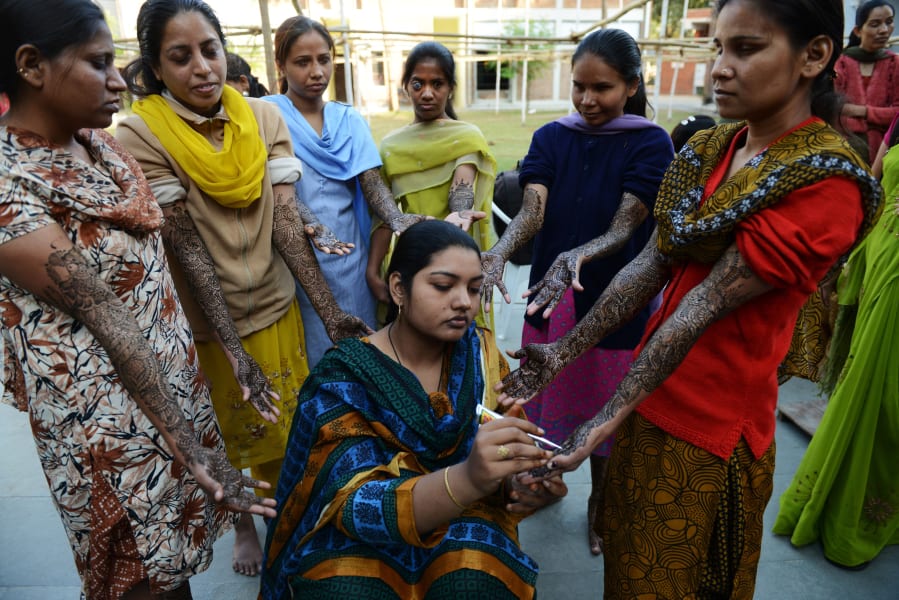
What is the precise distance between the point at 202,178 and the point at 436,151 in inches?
43.2

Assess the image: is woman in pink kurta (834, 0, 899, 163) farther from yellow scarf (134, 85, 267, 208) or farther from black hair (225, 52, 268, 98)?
yellow scarf (134, 85, 267, 208)

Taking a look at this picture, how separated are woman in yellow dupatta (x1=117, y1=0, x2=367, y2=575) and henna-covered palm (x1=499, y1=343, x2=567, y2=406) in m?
0.70

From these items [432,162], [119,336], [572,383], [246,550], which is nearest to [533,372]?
[572,383]

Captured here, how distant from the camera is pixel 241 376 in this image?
2.27 meters

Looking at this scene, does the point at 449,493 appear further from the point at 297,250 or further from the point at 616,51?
the point at 616,51

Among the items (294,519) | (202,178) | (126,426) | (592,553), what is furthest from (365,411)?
(592,553)

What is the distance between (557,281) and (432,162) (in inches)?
40.4

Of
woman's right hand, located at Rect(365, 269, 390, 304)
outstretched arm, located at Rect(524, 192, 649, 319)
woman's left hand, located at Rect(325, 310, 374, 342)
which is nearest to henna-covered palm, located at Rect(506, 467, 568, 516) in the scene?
outstretched arm, located at Rect(524, 192, 649, 319)

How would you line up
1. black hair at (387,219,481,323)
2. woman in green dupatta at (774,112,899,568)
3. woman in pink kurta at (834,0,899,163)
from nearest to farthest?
black hair at (387,219,481,323) → woman in green dupatta at (774,112,899,568) → woman in pink kurta at (834,0,899,163)

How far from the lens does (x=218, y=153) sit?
222 centimetres

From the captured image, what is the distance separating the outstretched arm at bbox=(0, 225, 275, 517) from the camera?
1.50m

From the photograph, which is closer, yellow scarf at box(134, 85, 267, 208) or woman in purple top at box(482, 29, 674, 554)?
yellow scarf at box(134, 85, 267, 208)

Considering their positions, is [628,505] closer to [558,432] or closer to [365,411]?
[365,411]

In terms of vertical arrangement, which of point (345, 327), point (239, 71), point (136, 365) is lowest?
point (345, 327)
